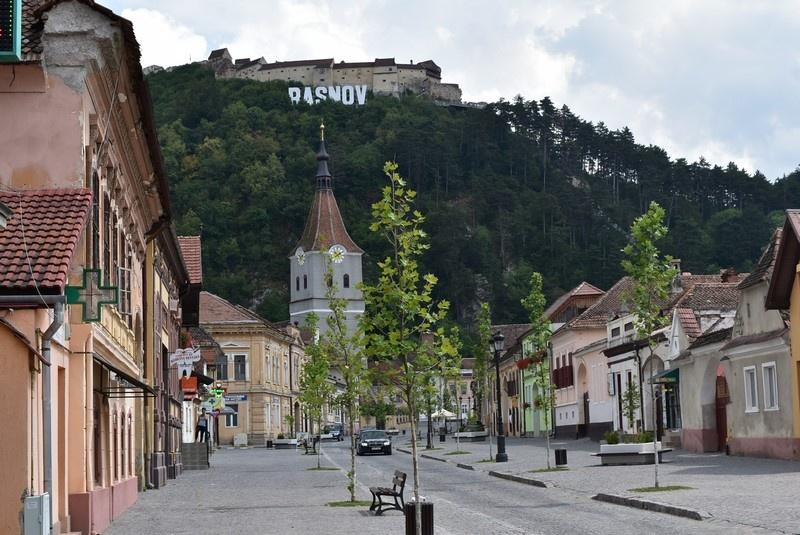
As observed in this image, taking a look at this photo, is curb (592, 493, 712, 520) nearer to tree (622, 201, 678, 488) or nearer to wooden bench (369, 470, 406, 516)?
tree (622, 201, 678, 488)

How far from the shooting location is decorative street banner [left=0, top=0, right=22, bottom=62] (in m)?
13.9

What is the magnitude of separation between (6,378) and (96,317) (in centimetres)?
149

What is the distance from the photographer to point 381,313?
1867 cm

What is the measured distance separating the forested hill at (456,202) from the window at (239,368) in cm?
6047

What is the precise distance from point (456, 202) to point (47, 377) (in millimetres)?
173996

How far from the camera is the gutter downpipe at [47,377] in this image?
1535cm

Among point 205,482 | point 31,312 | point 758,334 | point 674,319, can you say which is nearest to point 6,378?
point 31,312

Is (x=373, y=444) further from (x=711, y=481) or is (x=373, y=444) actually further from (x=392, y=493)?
(x=392, y=493)

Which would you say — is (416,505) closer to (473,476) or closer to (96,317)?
(96,317)

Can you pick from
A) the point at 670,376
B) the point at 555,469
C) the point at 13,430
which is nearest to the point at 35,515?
the point at 13,430

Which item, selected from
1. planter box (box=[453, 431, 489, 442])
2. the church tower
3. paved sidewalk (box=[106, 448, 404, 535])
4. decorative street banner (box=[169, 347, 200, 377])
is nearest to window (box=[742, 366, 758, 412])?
paved sidewalk (box=[106, 448, 404, 535])

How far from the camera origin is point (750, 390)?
4072 cm

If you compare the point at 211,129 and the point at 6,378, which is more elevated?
the point at 211,129

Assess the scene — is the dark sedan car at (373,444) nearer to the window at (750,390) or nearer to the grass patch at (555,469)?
the grass patch at (555,469)
